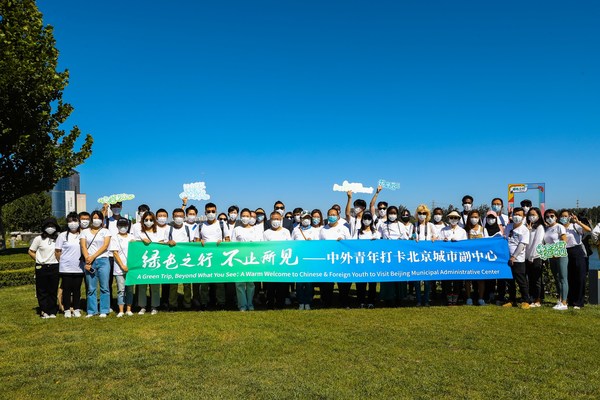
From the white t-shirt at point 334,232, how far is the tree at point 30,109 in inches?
676

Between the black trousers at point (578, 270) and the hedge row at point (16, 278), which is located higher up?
the black trousers at point (578, 270)

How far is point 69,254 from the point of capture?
27.8 ft

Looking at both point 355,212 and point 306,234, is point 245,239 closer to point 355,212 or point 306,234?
point 306,234

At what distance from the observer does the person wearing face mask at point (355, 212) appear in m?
9.89

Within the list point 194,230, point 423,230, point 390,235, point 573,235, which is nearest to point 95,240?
point 194,230

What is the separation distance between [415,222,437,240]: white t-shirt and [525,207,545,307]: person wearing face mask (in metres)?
1.88

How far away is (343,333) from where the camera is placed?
683 cm

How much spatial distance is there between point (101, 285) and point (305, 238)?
394 cm

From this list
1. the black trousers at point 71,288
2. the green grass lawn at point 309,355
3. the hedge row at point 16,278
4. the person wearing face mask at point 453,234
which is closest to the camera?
the green grass lawn at point 309,355

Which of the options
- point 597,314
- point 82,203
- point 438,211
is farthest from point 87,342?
point 82,203

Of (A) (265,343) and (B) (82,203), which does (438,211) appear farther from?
(B) (82,203)

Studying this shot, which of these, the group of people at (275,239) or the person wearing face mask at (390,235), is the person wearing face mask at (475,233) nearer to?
the group of people at (275,239)

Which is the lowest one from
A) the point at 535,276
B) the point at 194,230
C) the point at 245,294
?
the point at 245,294

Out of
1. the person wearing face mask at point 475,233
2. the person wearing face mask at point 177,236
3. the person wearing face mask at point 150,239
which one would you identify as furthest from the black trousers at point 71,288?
the person wearing face mask at point 475,233
